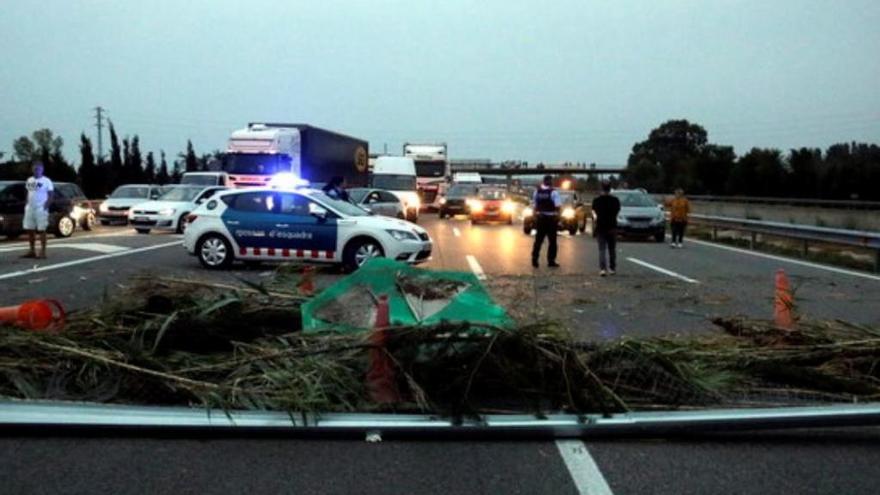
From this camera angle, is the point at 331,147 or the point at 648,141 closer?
the point at 331,147

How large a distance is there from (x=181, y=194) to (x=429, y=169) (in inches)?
893

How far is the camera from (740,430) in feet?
18.8

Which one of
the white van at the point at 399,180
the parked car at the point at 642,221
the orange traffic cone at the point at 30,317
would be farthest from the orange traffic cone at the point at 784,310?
the white van at the point at 399,180

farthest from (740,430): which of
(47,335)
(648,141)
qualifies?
(648,141)

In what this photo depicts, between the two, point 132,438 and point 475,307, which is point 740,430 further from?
point 132,438

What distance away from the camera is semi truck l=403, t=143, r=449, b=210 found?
165 feet

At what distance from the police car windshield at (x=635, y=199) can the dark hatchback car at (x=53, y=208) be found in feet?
56.6

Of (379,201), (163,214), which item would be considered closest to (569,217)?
(379,201)

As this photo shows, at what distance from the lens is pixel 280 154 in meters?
31.6

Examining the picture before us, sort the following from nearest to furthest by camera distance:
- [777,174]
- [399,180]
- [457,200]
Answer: [399,180], [457,200], [777,174]

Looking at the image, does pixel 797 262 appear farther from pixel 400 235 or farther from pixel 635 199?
pixel 400 235

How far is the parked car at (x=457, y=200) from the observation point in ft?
142

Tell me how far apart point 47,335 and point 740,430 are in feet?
17.1

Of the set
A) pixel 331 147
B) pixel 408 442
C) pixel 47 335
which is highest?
pixel 331 147
